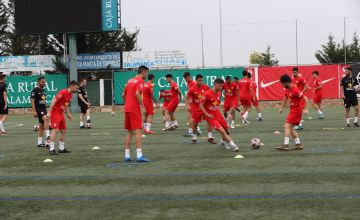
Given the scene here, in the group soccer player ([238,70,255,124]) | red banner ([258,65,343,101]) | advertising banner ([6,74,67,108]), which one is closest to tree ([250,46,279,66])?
red banner ([258,65,343,101])

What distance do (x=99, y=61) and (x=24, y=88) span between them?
6.98m

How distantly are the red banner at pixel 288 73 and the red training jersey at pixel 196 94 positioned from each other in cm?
2067

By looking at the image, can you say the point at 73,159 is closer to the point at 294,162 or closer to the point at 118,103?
the point at 294,162

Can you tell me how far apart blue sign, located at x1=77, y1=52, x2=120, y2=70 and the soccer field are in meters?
29.1

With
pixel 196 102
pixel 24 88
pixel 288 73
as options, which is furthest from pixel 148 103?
pixel 24 88

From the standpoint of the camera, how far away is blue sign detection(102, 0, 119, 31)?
35500 mm

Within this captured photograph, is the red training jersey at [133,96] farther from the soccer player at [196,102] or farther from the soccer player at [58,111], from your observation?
the soccer player at [196,102]

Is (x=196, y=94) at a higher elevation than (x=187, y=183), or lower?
higher

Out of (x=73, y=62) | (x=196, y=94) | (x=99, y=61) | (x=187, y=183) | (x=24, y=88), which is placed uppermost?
(x=99, y=61)

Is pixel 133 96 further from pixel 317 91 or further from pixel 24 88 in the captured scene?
pixel 24 88

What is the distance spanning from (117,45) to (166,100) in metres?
34.5

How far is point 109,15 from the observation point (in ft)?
117

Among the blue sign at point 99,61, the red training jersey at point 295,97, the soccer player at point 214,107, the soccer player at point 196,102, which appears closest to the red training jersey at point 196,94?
the soccer player at point 196,102

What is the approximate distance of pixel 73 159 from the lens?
12.1 meters
